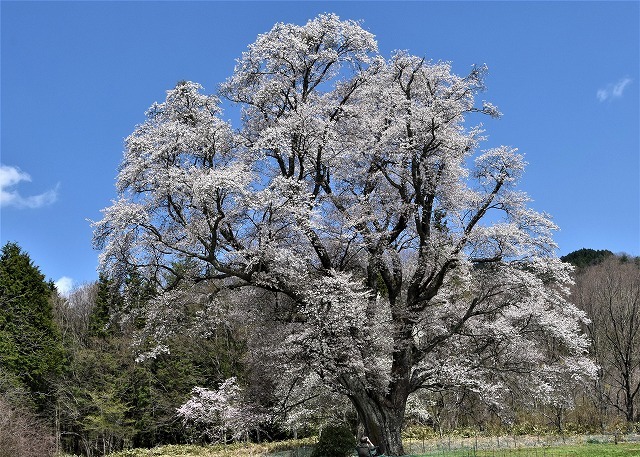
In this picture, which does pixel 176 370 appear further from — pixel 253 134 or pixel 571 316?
pixel 571 316

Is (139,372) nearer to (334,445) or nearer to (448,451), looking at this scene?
(334,445)

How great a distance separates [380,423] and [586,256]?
49.9m

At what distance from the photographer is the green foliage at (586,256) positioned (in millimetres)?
58156

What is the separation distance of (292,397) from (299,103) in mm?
10741

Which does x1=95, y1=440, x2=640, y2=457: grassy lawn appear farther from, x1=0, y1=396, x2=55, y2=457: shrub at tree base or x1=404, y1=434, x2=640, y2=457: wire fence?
x1=0, y1=396, x2=55, y2=457: shrub at tree base

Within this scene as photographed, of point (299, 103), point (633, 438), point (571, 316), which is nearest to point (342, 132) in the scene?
point (299, 103)

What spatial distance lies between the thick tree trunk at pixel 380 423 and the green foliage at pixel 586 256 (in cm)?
4509

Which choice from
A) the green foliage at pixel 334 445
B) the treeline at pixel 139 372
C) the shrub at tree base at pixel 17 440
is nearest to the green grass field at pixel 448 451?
the treeline at pixel 139 372

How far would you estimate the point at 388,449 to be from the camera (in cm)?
1798

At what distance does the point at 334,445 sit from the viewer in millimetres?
19000

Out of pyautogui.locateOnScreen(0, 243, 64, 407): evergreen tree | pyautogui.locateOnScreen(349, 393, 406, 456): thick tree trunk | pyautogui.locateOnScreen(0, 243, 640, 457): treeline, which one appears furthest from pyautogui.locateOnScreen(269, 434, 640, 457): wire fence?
pyautogui.locateOnScreen(0, 243, 64, 407): evergreen tree

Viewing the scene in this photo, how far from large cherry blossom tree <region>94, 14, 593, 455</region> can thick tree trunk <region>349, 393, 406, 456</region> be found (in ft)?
0.17

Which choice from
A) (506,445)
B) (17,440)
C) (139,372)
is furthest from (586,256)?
(17,440)

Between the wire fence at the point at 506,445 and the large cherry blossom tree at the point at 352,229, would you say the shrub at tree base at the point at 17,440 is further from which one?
the wire fence at the point at 506,445
